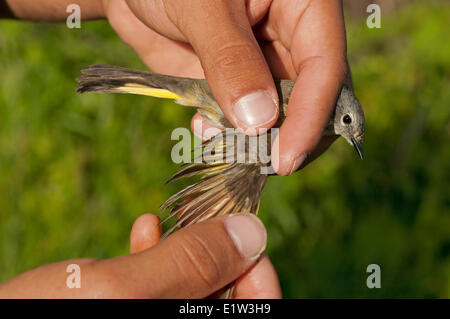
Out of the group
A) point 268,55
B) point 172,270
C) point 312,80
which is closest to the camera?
point 172,270

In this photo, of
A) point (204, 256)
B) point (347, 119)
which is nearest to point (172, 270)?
point (204, 256)

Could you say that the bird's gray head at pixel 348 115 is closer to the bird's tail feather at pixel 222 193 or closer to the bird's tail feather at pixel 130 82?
the bird's tail feather at pixel 222 193

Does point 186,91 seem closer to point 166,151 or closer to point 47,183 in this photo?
point 166,151

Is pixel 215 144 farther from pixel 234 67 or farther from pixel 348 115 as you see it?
pixel 348 115

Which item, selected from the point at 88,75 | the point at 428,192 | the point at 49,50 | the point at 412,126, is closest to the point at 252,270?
the point at 88,75

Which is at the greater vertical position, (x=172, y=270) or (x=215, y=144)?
(x=215, y=144)

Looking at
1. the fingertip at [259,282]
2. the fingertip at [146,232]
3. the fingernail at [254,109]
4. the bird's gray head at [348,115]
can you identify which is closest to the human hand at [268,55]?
the fingernail at [254,109]
